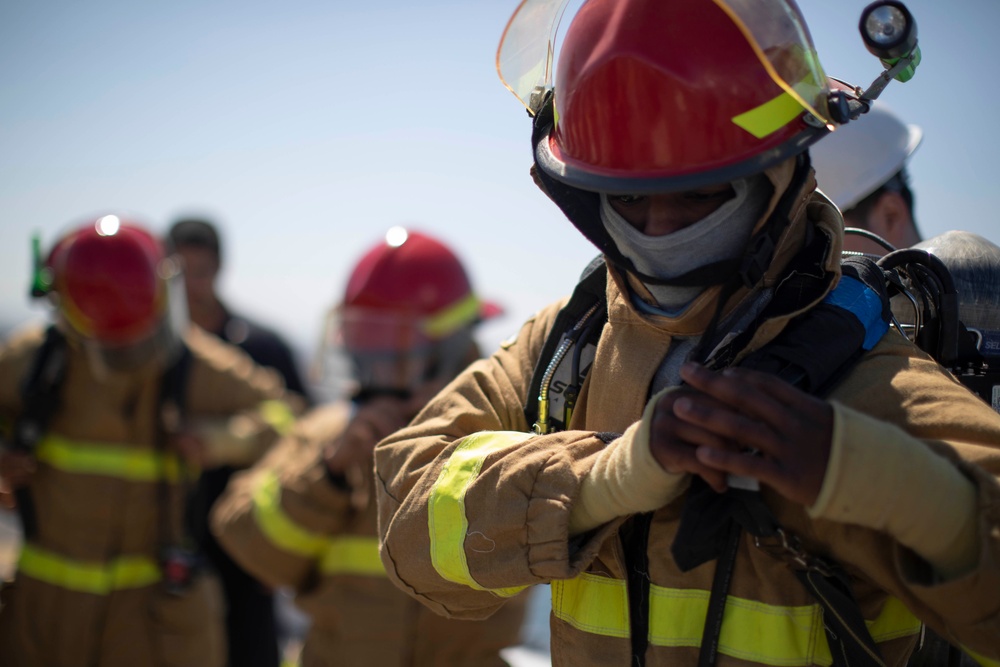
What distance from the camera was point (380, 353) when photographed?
3.77 meters

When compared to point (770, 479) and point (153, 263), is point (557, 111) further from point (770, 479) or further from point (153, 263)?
point (153, 263)

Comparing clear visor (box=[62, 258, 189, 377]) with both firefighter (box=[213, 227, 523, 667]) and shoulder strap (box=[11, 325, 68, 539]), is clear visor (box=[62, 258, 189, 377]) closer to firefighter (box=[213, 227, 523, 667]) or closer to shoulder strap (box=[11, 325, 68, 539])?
shoulder strap (box=[11, 325, 68, 539])

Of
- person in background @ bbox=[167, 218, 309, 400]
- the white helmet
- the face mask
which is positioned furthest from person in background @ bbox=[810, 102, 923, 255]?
person in background @ bbox=[167, 218, 309, 400]

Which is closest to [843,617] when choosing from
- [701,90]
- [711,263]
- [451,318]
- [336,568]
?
[711,263]

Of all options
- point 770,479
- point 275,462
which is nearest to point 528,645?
point 275,462

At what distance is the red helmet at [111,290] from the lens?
427 centimetres

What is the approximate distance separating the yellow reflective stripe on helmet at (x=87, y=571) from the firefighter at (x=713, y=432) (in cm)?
285

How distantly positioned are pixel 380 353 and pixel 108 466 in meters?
1.48

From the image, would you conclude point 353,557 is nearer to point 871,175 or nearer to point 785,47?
point 871,175

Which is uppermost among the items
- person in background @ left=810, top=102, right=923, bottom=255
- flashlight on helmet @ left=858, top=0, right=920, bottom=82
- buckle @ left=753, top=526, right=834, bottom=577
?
flashlight on helmet @ left=858, top=0, right=920, bottom=82

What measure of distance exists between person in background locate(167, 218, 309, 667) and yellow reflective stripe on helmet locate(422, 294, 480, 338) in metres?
1.77

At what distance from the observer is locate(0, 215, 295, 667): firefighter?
411cm

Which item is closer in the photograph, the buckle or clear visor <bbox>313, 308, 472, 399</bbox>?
the buckle

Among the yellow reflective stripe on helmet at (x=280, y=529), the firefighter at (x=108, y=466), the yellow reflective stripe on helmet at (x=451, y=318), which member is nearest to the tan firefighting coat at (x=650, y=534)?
the yellow reflective stripe on helmet at (x=280, y=529)
